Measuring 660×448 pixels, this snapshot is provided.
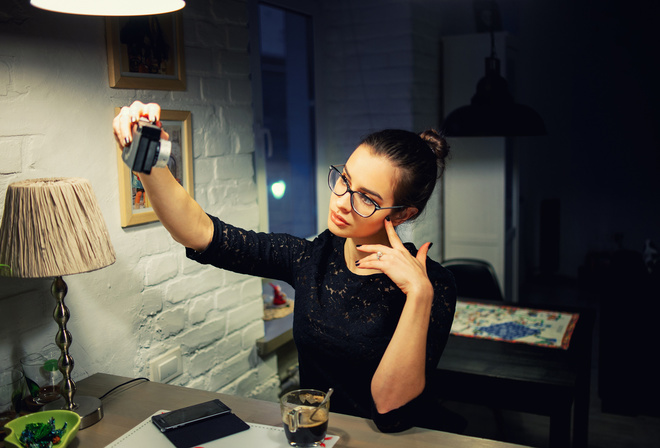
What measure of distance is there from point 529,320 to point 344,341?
132 cm

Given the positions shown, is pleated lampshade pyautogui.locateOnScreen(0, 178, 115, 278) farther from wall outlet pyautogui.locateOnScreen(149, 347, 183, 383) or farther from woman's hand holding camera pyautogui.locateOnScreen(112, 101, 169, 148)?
wall outlet pyautogui.locateOnScreen(149, 347, 183, 383)

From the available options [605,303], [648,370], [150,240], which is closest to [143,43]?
[150,240]

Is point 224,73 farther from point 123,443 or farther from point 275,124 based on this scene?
point 123,443

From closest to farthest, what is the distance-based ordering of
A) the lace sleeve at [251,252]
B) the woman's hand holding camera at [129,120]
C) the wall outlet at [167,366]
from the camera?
the woman's hand holding camera at [129,120] < the lace sleeve at [251,252] < the wall outlet at [167,366]

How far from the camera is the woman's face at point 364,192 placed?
1.32 meters

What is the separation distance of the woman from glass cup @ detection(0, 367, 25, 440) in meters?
0.46

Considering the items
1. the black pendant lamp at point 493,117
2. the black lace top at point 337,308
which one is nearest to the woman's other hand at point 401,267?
the black lace top at point 337,308

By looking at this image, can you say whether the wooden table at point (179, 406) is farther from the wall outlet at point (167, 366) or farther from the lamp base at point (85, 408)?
the wall outlet at point (167, 366)

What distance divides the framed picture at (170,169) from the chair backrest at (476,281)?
5.30 ft

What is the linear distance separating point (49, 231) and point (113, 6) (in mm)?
451

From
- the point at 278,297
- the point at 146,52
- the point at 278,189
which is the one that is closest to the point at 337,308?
the point at 146,52

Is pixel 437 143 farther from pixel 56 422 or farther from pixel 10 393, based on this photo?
pixel 10 393

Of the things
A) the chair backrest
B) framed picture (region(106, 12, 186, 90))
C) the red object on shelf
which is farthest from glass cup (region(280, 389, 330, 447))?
the chair backrest

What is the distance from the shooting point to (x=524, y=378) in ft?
6.16
